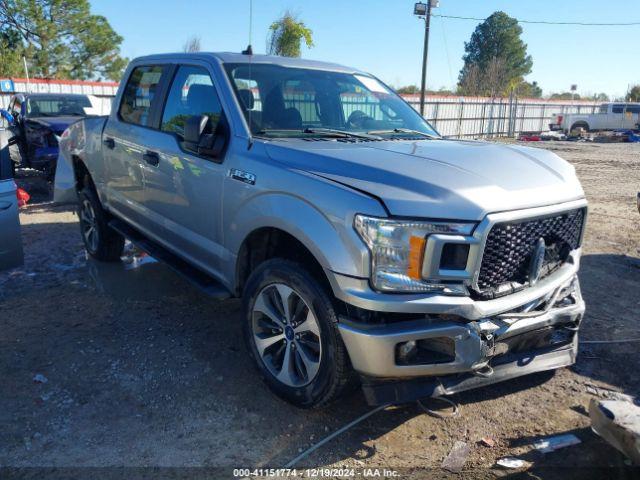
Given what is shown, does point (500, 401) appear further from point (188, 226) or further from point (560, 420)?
point (188, 226)

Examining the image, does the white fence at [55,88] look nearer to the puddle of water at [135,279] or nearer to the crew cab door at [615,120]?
the puddle of water at [135,279]

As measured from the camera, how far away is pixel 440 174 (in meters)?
2.84

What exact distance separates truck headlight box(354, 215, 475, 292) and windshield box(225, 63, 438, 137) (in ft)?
4.36

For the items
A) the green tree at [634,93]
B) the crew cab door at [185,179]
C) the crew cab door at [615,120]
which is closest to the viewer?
the crew cab door at [185,179]

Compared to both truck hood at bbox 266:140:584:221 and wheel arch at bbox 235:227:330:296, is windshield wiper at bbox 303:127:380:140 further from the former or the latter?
wheel arch at bbox 235:227:330:296

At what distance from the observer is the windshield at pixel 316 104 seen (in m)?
3.79

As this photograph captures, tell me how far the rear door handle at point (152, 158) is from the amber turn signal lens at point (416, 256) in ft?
8.20

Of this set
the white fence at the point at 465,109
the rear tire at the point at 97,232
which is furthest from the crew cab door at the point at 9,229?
the white fence at the point at 465,109

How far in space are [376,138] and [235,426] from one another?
207 centimetres

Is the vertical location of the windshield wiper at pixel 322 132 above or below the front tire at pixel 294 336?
above

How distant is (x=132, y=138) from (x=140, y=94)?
484 mm

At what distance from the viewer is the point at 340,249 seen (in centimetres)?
273

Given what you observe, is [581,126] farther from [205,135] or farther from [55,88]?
[205,135]

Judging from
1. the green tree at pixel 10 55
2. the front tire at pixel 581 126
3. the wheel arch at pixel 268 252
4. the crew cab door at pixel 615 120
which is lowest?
the wheel arch at pixel 268 252
